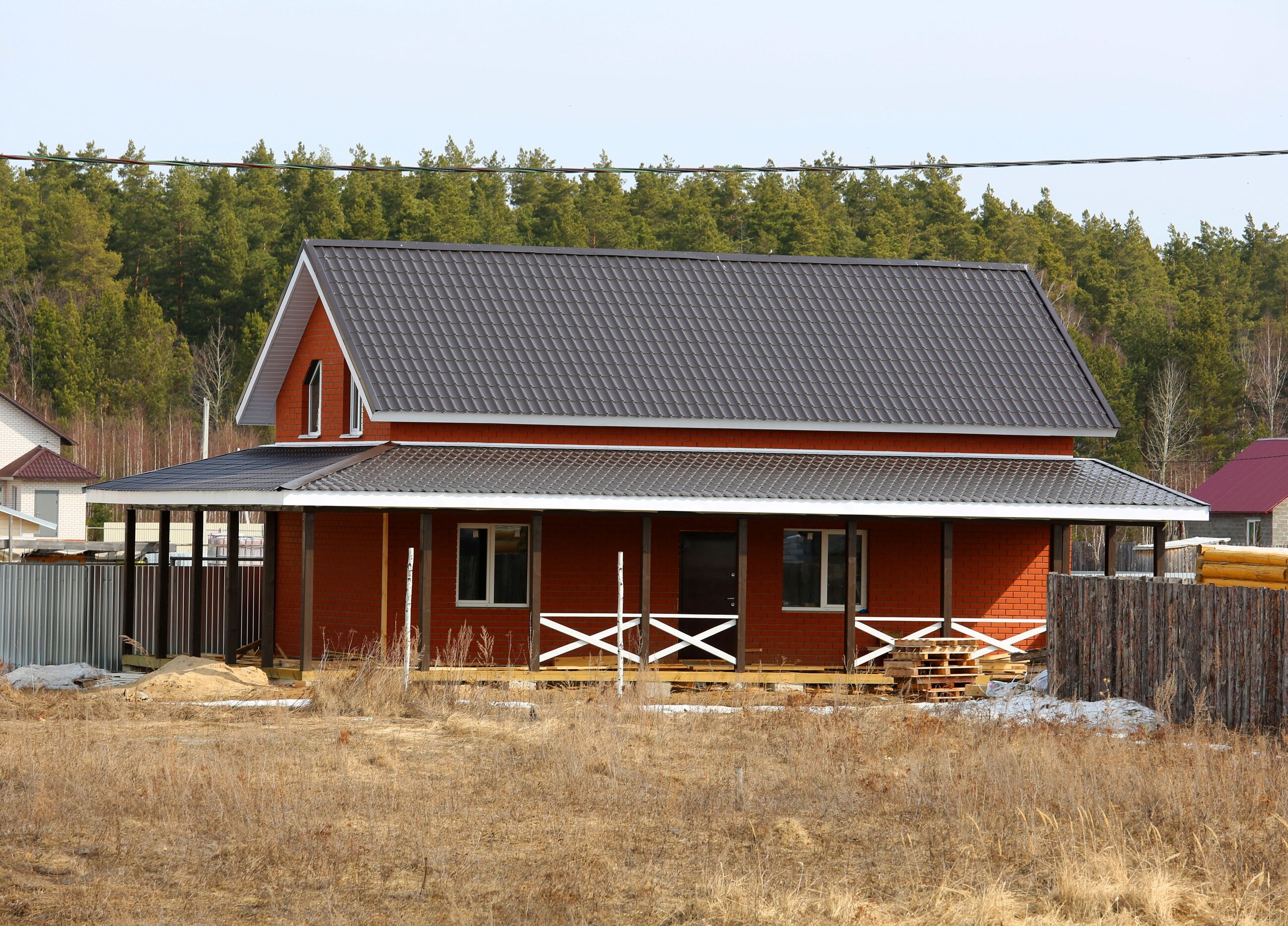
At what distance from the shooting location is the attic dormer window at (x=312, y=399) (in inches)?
1042

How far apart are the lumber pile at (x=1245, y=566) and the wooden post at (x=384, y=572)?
37.5 ft

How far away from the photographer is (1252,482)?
189 feet

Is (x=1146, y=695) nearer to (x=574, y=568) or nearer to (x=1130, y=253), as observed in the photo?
(x=574, y=568)

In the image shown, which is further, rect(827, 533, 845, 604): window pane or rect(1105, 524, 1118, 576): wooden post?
rect(827, 533, 845, 604): window pane

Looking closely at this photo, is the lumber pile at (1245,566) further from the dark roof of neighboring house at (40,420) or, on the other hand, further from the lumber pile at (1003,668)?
the dark roof of neighboring house at (40,420)

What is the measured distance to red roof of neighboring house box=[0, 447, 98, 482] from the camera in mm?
66000

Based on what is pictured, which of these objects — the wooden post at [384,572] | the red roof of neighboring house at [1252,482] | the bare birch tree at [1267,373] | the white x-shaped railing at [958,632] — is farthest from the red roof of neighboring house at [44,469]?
the bare birch tree at [1267,373]

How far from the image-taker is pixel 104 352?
237 ft

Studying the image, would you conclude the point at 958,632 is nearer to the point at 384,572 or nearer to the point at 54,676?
the point at 384,572

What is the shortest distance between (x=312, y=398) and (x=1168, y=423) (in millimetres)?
46557

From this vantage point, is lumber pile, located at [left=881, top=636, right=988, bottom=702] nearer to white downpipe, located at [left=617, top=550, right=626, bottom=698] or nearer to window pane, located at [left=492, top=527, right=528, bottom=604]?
white downpipe, located at [left=617, top=550, right=626, bottom=698]

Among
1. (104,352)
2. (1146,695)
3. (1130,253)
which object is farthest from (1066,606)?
(1130,253)

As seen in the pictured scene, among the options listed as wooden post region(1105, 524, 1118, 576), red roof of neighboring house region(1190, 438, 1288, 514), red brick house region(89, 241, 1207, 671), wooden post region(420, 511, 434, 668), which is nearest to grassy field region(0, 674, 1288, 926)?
wooden post region(420, 511, 434, 668)

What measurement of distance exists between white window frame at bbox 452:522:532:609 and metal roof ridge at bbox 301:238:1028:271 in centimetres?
503
